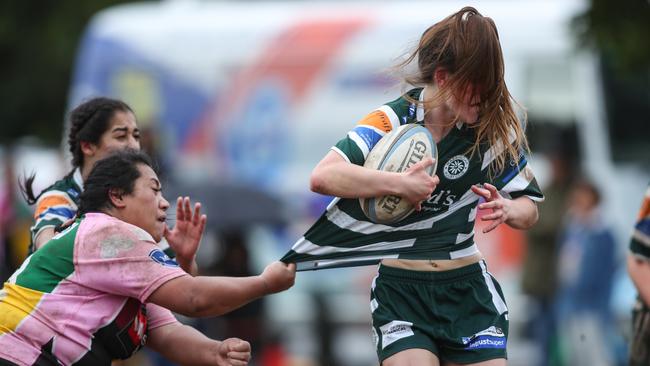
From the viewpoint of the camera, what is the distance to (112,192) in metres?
5.52

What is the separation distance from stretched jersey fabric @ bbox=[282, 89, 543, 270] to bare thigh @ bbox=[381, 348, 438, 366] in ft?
1.30

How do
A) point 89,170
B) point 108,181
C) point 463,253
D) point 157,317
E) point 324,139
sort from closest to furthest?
point 108,181 → point 463,253 → point 157,317 → point 89,170 → point 324,139

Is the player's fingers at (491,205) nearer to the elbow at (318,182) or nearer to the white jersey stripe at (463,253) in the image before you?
the white jersey stripe at (463,253)

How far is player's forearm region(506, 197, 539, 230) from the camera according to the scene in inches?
222

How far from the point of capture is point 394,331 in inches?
222

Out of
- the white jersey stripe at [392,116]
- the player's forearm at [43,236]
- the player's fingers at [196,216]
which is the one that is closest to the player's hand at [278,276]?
the player's fingers at [196,216]

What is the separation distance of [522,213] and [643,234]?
4.20 feet

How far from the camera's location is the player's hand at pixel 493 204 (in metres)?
5.51

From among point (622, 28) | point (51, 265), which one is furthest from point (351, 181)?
point (622, 28)

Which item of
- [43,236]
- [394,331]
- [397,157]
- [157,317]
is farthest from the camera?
[43,236]

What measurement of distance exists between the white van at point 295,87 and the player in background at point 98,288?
7961mm

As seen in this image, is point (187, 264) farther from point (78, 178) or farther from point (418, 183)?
point (418, 183)

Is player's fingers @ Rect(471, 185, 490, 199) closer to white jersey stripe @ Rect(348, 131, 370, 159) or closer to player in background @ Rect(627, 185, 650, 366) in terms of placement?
white jersey stripe @ Rect(348, 131, 370, 159)

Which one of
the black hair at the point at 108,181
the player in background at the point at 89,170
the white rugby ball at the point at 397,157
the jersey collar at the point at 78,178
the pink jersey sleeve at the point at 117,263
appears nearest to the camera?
the pink jersey sleeve at the point at 117,263
